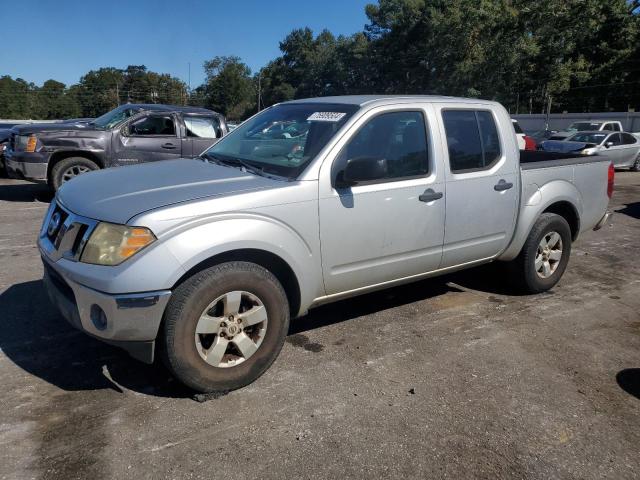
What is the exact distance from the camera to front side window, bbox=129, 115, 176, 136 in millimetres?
9820

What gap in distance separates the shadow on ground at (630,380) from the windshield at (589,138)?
15.9 m

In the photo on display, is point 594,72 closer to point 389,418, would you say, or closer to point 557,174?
point 557,174

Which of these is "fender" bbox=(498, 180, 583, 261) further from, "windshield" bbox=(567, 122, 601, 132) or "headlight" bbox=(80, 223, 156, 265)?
"windshield" bbox=(567, 122, 601, 132)

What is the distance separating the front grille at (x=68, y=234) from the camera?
3.04 metres

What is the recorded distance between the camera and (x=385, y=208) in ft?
12.4

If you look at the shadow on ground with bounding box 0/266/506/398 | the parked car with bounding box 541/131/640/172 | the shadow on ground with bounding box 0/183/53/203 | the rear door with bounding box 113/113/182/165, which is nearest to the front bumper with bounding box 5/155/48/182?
the shadow on ground with bounding box 0/183/53/203

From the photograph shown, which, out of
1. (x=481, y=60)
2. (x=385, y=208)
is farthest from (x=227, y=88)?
(x=385, y=208)

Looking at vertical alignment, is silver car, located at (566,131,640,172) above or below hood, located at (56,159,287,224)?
below

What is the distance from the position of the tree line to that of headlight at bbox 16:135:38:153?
3148cm

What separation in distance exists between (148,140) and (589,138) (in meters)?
14.8

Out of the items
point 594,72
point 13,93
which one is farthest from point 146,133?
point 13,93

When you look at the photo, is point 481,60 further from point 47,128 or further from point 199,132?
point 47,128

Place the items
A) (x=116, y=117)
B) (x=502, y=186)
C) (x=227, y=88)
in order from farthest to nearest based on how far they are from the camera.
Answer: (x=227, y=88), (x=116, y=117), (x=502, y=186)

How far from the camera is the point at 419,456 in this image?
2766 millimetres
